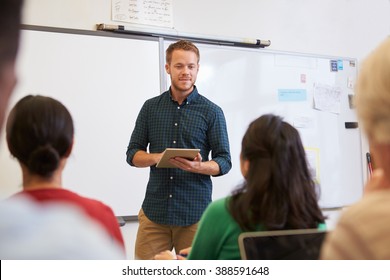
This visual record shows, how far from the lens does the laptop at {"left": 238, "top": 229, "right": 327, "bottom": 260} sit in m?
0.96

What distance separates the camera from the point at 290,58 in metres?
2.85

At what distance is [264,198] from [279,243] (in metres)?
0.10

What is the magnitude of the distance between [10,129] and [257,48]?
6.82 ft

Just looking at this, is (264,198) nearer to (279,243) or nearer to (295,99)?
(279,243)

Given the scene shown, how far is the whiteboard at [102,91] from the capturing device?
2150mm

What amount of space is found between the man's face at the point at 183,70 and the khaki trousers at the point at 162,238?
0.50m

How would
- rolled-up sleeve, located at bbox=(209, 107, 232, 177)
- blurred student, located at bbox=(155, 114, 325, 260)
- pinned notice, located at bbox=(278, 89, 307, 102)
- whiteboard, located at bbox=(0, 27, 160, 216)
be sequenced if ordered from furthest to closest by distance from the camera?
pinned notice, located at bbox=(278, 89, 307, 102)
whiteboard, located at bbox=(0, 27, 160, 216)
rolled-up sleeve, located at bbox=(209, 107, 232, 177)
blurred student, located at bbox=(155, 114, 325, 260)

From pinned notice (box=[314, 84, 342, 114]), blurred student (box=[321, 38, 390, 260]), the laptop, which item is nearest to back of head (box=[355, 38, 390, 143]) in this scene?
blurred student (box=[321, 38, 390, 260])

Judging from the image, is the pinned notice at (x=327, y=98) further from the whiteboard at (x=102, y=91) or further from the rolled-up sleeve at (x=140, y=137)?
the rolled-up sleeve at (x=140, y=137)

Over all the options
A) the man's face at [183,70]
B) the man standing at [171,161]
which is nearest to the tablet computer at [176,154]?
the man standing at [171,161]

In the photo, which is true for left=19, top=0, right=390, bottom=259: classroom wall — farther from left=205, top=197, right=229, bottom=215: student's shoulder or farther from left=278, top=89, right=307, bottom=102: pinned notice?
left=205, top=197, right=229, bottom=215: student's shoulder

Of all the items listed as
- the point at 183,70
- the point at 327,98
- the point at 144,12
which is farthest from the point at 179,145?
the point at 327,98

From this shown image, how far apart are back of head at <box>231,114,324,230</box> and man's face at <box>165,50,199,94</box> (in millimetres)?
760
